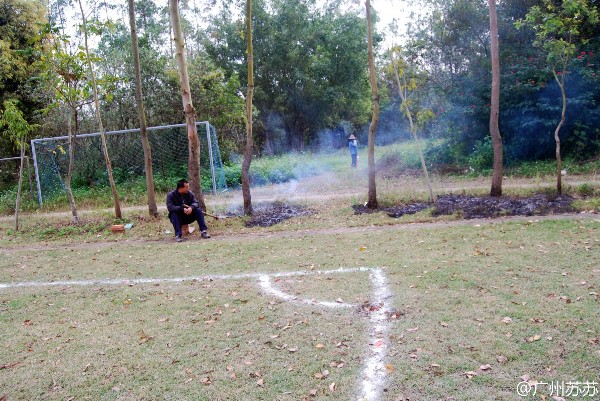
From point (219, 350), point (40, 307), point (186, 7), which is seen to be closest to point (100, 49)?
point (186, 7)

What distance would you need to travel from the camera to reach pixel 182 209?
9.50m

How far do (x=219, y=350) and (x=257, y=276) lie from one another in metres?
2.35

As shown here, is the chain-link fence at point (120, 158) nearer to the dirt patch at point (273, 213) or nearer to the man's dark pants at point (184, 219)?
the dirt patch at point (273, 213)

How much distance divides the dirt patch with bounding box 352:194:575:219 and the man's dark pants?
3445mm

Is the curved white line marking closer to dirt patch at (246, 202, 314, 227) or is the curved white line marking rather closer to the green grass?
the green grass

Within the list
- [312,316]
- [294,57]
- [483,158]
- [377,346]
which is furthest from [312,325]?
[294,57]

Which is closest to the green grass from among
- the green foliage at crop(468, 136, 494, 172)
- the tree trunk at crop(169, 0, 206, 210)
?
the tree trunk at crop(169, 0, 206, 210)

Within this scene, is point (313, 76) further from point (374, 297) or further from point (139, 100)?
point (374, 297)

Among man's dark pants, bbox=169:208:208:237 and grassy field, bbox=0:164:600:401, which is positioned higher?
man's dark pants, bbox=169:208:208:237

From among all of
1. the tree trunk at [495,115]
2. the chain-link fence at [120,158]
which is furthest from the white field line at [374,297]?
the chain-link fence at [120,158]

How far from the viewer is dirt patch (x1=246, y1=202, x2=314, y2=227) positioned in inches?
418

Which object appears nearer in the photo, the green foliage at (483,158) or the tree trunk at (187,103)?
the tree trunk at (187,103)

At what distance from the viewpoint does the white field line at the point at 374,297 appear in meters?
3.59

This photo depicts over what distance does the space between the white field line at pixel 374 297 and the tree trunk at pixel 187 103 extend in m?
4.29
